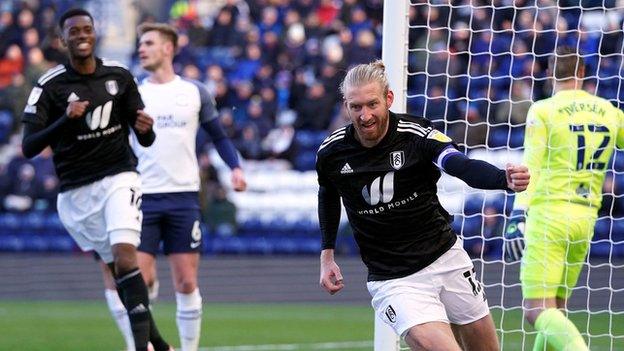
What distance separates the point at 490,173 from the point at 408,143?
54 centimetres

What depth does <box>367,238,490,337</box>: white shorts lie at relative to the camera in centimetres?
570

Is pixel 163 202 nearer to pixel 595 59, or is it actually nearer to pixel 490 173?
pixel 490 173

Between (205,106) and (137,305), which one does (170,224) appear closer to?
(205,106)

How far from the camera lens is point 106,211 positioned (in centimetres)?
772

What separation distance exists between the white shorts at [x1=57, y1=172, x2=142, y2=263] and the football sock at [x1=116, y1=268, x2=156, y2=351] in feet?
0.84

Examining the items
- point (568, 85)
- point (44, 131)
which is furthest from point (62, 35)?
point (568, 85)

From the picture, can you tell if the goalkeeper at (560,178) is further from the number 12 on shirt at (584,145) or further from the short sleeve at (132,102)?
the short sleeve at (132,102)

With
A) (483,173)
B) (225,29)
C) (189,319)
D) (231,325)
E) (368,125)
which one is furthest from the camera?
(225,29)

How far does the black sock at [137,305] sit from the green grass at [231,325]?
2.64 m

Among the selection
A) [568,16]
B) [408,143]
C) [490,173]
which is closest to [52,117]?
[408,143]

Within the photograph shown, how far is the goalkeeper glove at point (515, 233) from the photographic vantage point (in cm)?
724

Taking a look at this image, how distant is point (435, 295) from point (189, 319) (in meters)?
3.11

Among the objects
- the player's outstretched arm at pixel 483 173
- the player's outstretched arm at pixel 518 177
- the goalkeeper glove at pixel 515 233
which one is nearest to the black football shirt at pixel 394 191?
the player's outstretched arm at pixel 483 173

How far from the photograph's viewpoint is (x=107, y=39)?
20984 mm
